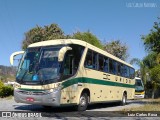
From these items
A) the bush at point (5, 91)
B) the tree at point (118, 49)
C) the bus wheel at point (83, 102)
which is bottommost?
the bus wheel at point (83, 102)

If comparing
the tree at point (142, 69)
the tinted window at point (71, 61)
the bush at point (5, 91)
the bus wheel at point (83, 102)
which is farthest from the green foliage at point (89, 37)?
the tinted window at point (71, 61)

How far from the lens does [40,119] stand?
11.6m

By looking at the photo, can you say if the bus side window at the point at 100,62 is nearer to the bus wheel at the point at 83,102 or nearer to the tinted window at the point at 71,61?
the bus wheel at the point at 83,102

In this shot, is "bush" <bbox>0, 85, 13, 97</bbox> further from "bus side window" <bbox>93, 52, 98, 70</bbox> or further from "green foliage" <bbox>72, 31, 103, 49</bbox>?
"green foliage" <bbox>72, 31, 103, 49</bbox>

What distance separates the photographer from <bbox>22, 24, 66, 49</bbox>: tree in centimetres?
5090

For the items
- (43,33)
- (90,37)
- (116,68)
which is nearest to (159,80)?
(116,68)

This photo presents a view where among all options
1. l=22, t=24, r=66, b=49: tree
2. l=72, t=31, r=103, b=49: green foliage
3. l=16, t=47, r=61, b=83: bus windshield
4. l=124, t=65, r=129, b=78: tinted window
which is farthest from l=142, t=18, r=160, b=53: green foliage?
l=22, t=24, r=66, b=49: tree

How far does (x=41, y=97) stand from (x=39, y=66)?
1386mm

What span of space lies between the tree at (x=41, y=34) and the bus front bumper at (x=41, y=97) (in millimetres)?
36255

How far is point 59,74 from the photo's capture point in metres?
13.9

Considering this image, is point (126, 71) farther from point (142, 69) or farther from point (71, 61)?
point (142, 69)

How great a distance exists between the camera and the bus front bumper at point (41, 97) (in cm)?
1365

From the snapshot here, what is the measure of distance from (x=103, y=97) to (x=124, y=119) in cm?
571

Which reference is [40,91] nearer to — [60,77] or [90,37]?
[60,77]
